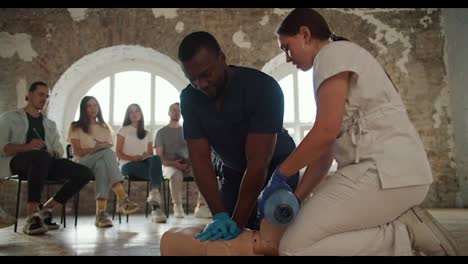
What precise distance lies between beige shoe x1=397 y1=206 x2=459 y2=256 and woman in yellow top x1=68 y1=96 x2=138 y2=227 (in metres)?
2.42

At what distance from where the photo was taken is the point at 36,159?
301 cm

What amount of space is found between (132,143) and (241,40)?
205 centimetres

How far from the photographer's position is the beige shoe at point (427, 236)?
49.9 inches

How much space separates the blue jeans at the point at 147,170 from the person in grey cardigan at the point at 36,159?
597mm

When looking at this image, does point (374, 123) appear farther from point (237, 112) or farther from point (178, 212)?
point (178, 212)

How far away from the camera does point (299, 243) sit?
4.08 ft

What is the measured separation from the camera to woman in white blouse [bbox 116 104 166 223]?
12.4 feet

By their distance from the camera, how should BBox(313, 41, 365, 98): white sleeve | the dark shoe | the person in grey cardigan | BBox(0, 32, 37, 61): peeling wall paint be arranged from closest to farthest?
BBox(313, 41, 365, 98): white sleeve, the dark shoe, the person in grey cardigan, BBox(0, 32, 37, 61): peeling wall paint

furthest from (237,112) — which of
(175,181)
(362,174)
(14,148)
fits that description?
(175,181)

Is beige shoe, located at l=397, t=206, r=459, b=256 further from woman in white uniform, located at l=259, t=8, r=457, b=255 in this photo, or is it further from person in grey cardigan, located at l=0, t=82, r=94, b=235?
person in grey cardigan, located at l=0, t=82, r=94, b=235

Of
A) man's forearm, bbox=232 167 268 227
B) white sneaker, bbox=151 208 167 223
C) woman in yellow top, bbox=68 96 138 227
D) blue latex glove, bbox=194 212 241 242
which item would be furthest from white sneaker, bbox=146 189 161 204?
blue latex glove, bbox=194 212 241 242

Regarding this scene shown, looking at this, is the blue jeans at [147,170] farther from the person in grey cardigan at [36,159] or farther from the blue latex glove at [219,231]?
the blue latex glove at [219,231]

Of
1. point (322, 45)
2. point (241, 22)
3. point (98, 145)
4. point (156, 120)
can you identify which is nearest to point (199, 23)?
point (241, 22)

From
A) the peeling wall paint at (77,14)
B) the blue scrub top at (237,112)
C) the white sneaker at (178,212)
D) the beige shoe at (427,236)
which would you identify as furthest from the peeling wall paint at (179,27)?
the beige shoe at (427,236)
